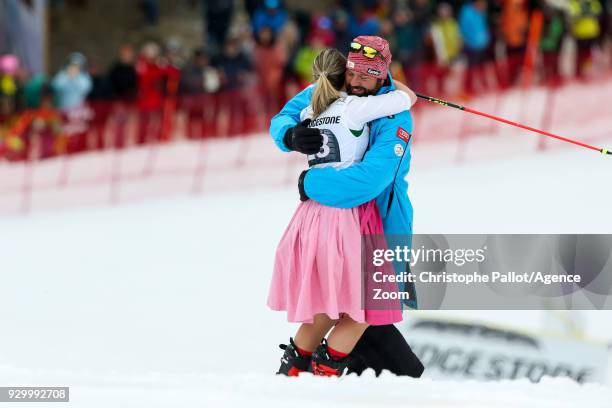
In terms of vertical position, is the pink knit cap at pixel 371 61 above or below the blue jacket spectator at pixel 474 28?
below

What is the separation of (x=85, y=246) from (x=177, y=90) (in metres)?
2.98

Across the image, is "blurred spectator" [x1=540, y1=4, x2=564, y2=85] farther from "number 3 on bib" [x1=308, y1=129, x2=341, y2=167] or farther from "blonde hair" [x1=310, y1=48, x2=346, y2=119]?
"number 3 on bib" [x1=308, y1=129, x2=341, y2=167]

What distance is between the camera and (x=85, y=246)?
9516mm

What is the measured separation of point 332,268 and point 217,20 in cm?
1060

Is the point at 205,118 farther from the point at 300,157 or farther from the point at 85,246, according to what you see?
the point at 85,246

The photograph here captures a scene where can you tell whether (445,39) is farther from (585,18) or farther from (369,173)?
(369,173)

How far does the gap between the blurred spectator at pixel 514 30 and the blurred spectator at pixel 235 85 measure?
280cm

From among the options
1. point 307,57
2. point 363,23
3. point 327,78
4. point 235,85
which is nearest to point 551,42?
point 363,23

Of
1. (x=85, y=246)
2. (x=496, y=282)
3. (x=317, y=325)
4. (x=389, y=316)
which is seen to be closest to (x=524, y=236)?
(x=496, y=282)

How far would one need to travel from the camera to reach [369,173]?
181 inches

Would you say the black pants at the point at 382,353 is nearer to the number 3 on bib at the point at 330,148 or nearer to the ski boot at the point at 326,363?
the ski boot at the point at 326,363

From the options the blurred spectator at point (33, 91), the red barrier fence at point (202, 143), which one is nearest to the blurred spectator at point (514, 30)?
the red barrier fence at point (202, 143)

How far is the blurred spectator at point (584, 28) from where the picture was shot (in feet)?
42.4

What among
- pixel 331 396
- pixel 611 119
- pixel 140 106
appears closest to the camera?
pixel 331 396
